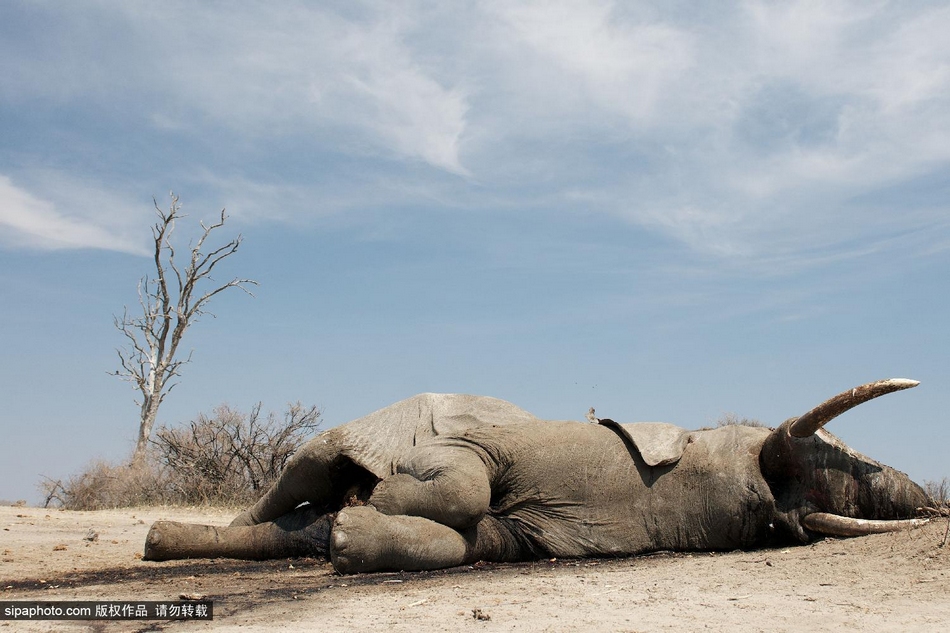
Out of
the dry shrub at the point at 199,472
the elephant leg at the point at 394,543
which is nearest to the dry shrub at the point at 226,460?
the dry shrub at the point at 199,472

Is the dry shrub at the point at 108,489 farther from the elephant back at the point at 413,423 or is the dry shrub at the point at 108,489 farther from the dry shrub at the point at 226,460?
the elephant back at the point at 413,423

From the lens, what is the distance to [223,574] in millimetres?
6047

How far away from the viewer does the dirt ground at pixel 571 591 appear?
4.01m

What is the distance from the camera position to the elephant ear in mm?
6410

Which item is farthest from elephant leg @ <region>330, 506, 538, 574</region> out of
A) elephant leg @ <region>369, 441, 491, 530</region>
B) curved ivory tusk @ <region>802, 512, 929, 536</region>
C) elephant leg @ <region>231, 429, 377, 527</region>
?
curved ivory tusk @ <region>802, 512, 929, 536</region>

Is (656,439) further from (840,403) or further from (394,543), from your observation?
(394,543)

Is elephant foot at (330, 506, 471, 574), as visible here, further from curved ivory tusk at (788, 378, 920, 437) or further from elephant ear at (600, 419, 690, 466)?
curved ivory tusk at (788, 378, 920, 437)

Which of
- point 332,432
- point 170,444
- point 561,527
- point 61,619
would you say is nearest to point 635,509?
point 561,527

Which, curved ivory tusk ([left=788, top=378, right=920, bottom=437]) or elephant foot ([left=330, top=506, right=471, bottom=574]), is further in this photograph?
curved ivory tusk ([left=788, top=378, right=920, bottom=437])

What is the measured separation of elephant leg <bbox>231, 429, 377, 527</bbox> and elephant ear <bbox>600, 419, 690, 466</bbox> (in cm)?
206

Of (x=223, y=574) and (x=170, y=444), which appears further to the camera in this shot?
(x=170, y=444)

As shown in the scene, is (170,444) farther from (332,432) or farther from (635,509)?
(635,509)

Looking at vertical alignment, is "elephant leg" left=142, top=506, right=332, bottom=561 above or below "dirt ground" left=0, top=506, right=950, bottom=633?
above

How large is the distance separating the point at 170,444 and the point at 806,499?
474 inches
